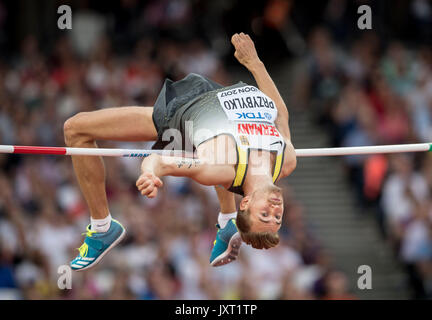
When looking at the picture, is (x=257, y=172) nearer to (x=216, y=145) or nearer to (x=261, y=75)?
(x=216, y=145)

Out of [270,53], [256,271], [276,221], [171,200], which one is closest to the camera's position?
[276,221]

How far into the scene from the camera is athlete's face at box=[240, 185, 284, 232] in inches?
252

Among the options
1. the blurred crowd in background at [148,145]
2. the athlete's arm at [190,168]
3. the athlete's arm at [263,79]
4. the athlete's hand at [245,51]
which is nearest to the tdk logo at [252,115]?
the athlete's arm at [263,79]

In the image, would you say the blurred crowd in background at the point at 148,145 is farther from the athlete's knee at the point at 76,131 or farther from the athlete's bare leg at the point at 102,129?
the athlete's knee at the point at 76,131

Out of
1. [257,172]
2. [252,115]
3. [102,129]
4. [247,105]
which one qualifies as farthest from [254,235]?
[102,129]

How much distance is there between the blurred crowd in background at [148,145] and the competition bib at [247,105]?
13.0 feet

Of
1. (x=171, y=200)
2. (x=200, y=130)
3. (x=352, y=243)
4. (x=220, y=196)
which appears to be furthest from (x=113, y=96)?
(x=200, y=130)

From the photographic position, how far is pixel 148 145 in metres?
11.7

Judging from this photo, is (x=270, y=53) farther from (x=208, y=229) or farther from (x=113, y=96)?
(x=208, y=229)

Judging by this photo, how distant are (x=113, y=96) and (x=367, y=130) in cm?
391

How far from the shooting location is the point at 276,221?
647 centimetres

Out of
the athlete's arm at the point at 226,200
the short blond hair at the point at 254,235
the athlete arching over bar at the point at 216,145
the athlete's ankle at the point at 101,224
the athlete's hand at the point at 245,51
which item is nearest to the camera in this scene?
the athlete arching over bar at the point at 216,145

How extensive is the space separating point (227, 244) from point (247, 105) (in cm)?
158

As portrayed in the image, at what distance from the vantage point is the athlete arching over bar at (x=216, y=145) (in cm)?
637
